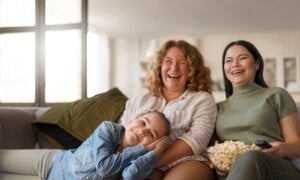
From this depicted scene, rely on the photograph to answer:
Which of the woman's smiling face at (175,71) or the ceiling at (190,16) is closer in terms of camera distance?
the woman's smiling face at (175,71)

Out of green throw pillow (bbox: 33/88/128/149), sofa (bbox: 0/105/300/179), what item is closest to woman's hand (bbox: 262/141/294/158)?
green throw pillow (bbox: 33/88/128/149)

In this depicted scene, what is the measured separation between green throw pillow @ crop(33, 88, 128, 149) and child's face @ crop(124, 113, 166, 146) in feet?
1.69

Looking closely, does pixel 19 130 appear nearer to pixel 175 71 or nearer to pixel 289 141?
pixel 175 71

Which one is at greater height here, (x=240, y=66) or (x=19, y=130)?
(x=240, y=66)

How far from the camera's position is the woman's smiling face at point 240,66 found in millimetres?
1714

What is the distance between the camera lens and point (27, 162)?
1.66m

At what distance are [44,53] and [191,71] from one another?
2.05 metres

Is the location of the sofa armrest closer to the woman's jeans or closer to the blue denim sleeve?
the woman's jeans

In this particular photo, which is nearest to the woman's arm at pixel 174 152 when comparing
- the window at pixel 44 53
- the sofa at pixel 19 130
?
the sofa at pixel 19 130

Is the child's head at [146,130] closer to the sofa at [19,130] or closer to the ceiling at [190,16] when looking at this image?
the sofa at [19,130]

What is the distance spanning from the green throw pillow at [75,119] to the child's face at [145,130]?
51 centimetres

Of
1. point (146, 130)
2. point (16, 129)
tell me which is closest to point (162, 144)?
point (146, 130)

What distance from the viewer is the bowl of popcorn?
1.44 metres

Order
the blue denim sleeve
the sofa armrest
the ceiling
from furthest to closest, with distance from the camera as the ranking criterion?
the ceiling
the sofa armrest
the blue denim sleeve
